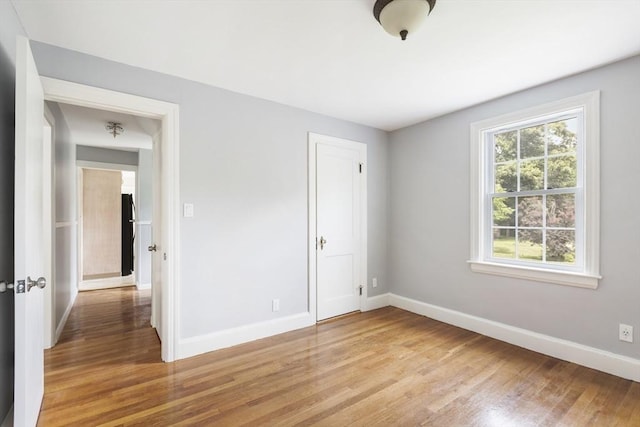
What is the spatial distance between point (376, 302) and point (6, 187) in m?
3.73

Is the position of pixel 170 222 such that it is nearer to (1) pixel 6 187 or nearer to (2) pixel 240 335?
(1) pixel 6 187

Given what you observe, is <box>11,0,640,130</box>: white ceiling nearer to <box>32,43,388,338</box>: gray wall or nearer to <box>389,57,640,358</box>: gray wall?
<box>32,43,388,338</box>: gray wall

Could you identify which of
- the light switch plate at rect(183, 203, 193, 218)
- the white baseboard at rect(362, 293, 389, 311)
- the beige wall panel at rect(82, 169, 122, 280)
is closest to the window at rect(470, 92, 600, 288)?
the white baseboard at rect(362, 293, 389, 311)

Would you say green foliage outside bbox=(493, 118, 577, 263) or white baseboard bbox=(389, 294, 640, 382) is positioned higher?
green foliage outside bbox=(493, 118, 577, 263)

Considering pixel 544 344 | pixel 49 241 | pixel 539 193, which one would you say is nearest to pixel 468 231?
pixel 539 193

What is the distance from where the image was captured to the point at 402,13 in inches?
65.9

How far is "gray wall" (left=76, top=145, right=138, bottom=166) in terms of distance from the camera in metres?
5.10

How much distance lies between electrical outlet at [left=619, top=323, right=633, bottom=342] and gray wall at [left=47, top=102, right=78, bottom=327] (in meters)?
4.95

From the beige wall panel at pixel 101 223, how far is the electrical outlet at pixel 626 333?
7.11 metres

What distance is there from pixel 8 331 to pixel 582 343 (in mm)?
4054

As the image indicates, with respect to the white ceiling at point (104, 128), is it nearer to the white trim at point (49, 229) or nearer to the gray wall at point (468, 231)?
the white trim at point (49, 229)

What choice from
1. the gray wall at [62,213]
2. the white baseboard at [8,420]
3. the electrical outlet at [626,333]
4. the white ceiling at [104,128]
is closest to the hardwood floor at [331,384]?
the white baseboard at [8,420]

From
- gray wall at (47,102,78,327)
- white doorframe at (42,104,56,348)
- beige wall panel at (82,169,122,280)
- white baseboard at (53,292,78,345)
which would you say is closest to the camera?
white doorframe at (42,104,56,348)

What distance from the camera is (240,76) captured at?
2619 millimetres
